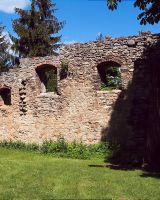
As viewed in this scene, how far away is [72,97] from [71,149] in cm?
218

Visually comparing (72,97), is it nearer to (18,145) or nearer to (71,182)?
(18,145)

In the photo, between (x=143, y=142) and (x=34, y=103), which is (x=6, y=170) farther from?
(x=34, y=103)

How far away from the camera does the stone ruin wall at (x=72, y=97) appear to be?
589 inches

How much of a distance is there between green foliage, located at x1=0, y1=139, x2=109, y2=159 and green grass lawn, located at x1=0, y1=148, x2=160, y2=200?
127cm

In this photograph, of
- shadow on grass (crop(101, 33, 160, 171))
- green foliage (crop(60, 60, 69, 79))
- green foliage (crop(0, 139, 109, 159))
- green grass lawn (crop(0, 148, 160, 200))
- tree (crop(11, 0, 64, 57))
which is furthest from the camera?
tree (crop(11, 0, 64, 57))

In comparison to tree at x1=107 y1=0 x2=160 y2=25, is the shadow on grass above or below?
below

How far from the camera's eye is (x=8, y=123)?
709 inches

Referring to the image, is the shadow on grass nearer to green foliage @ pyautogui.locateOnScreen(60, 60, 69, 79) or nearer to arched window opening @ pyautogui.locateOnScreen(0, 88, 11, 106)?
green foliage @ pyautogui.locateOnScreen(60, 60, 69, 79)

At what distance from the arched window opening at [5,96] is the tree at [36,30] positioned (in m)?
11.6

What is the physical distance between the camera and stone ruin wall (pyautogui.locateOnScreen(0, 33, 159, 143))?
15.0 meters

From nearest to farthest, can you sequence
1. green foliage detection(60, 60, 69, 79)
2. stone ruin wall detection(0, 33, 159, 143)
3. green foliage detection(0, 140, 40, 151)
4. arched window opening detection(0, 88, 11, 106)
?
stone ruin wall detection(0, 33, 159, 143), green foliage detection(60, 60, 69, 79), green foliage detection(0, 140, 40, 151), arched window opening detection(0, 88, 11, 106)

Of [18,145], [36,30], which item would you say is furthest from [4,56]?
[18,145]

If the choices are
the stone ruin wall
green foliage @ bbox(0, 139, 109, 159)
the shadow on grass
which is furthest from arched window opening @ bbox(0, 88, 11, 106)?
the shadow on grass

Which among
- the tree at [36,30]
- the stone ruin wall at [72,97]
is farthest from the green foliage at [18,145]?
the tree at [36,30]
